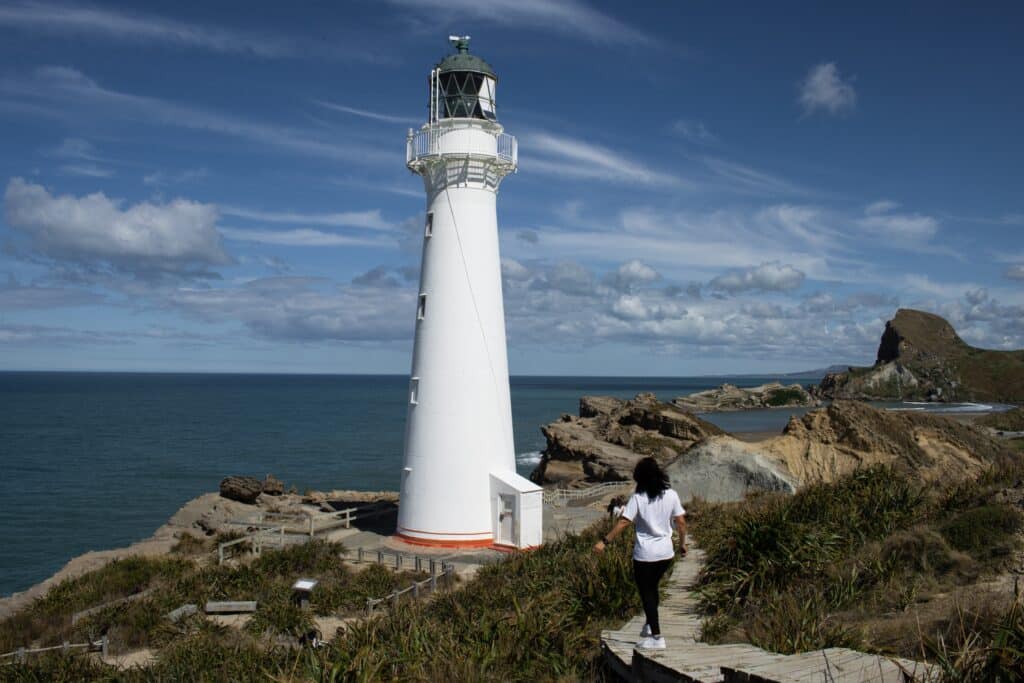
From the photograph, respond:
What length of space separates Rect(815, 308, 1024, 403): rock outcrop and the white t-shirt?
132 meters

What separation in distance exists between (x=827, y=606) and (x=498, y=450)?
1173cm

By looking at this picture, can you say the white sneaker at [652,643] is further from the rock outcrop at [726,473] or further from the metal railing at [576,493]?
the metal railing at [576,493]

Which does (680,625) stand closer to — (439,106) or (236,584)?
(236,584)

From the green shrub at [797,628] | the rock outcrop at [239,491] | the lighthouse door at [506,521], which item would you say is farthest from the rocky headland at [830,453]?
the rock outcrop at [239,491]

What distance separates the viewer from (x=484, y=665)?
6.70 meters

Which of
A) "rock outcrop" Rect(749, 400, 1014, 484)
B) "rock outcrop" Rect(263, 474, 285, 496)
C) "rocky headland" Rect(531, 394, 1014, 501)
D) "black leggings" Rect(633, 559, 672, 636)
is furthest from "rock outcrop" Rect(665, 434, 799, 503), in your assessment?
"rock outcrop" Rect(263, 474, 285, 496)

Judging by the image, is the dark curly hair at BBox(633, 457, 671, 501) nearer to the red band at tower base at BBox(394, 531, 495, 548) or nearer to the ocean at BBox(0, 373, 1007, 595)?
the red band at tower base at BBox(394, 531, 495, 548)

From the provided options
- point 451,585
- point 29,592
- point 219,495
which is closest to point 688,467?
point 451,585

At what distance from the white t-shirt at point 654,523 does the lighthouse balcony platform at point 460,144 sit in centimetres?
1321

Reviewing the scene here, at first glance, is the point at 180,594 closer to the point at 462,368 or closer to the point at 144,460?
the point at 462,368

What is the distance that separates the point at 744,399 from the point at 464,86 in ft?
368

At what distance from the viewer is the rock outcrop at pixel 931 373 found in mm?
127375

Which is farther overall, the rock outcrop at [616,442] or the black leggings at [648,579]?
the rock outcrop at [616,442]

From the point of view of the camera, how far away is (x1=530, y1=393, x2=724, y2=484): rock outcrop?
36344mm
